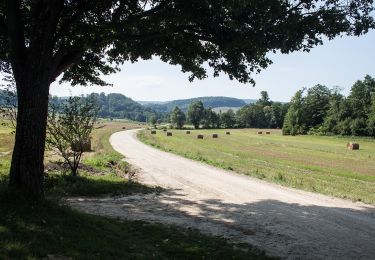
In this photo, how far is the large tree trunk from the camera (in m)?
10.1

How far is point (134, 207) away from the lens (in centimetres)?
1452

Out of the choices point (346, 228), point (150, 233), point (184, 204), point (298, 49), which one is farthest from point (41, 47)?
point (346, 228)

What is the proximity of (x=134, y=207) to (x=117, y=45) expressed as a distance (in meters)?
5.78

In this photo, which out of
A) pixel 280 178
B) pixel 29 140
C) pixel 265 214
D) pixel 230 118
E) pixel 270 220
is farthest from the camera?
pixel 230 118

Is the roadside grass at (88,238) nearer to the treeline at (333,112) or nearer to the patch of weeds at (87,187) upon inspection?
the patch of weeds at (87,187)

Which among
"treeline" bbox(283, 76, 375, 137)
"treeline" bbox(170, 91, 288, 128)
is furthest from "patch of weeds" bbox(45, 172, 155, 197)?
"treeline" bbox(170, 91, 288, 128)

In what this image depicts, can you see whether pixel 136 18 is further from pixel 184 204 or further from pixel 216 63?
pixel 184 204

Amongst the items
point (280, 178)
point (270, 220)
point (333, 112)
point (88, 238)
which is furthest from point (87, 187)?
point (333, 112)

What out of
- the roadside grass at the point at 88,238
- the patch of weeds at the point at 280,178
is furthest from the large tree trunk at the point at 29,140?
the patch of weeds at the point at 280,178

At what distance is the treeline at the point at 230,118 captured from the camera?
6275 inches

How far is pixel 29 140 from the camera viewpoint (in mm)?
10047

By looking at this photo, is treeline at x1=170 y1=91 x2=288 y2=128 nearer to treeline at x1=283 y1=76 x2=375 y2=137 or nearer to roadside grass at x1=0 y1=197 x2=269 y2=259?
treeline at x1=283 y1=76 x2=375 y2=137

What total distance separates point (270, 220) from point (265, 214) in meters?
0.99

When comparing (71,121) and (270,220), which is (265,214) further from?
(71,121)
